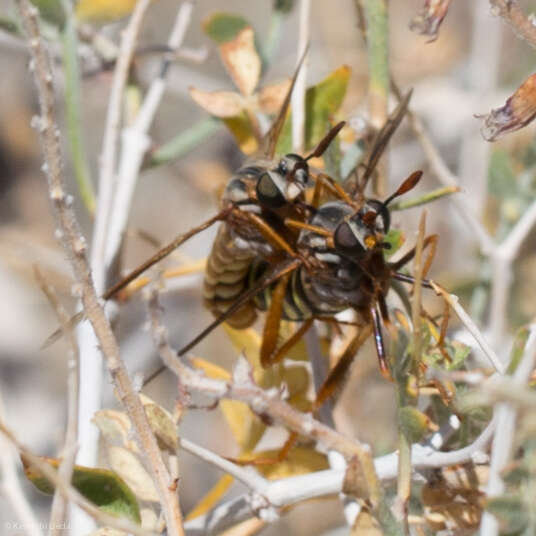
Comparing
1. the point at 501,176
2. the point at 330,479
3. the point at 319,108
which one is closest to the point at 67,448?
the point at 330,479

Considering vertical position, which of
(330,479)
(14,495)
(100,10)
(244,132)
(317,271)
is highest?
(100,10)

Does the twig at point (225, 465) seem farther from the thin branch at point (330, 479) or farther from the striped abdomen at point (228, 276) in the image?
the striped abdomen at point (228, 276)

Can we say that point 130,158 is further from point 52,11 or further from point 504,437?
point 504,437

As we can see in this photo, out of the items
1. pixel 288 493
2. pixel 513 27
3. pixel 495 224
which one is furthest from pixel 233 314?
pixel 495 224

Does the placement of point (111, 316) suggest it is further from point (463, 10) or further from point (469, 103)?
point (463, 10)

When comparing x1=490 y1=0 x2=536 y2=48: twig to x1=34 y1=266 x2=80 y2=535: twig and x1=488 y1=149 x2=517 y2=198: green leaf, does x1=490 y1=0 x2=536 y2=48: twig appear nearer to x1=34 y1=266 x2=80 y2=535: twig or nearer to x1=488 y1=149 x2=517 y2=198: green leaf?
x1=34 y1=266 x2=80 y2=535: twig

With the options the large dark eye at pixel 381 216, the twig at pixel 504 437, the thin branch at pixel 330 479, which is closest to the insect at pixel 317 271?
the large dark eye at pixel 381 216
